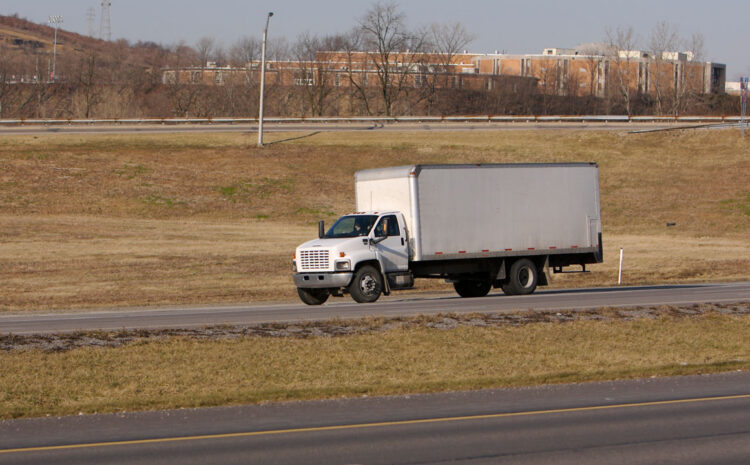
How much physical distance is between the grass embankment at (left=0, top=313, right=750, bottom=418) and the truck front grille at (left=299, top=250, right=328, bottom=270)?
18.9ft

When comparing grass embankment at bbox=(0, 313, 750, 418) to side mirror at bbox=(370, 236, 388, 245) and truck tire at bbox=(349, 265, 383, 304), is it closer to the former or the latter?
truck tire at bbox=(349, 265, 383, 304)

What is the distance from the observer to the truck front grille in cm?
2361

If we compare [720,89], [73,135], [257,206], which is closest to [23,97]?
[73,135]

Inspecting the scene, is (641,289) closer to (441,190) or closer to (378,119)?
(441,190)

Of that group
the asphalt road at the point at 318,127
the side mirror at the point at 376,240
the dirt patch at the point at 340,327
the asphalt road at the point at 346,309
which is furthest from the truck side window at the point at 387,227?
the asphalt road at the point at 318,127

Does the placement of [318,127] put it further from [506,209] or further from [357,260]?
[357,260]

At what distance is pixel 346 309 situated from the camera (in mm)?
22469

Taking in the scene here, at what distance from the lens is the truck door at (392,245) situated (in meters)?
24.2

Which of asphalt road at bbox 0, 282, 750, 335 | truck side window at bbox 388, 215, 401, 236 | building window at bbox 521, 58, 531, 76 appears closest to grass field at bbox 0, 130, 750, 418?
asphalt road at bbox 0, 282, 750, 335

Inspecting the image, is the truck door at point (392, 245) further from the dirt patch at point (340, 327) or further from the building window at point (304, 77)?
the building window at point (304, 77)

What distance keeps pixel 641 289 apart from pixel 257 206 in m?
28.4

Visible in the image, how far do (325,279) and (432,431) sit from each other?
13166 millimetres

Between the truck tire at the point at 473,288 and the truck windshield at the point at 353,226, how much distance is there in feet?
14.4

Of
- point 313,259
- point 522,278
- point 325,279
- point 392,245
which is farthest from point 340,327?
point 522,278
